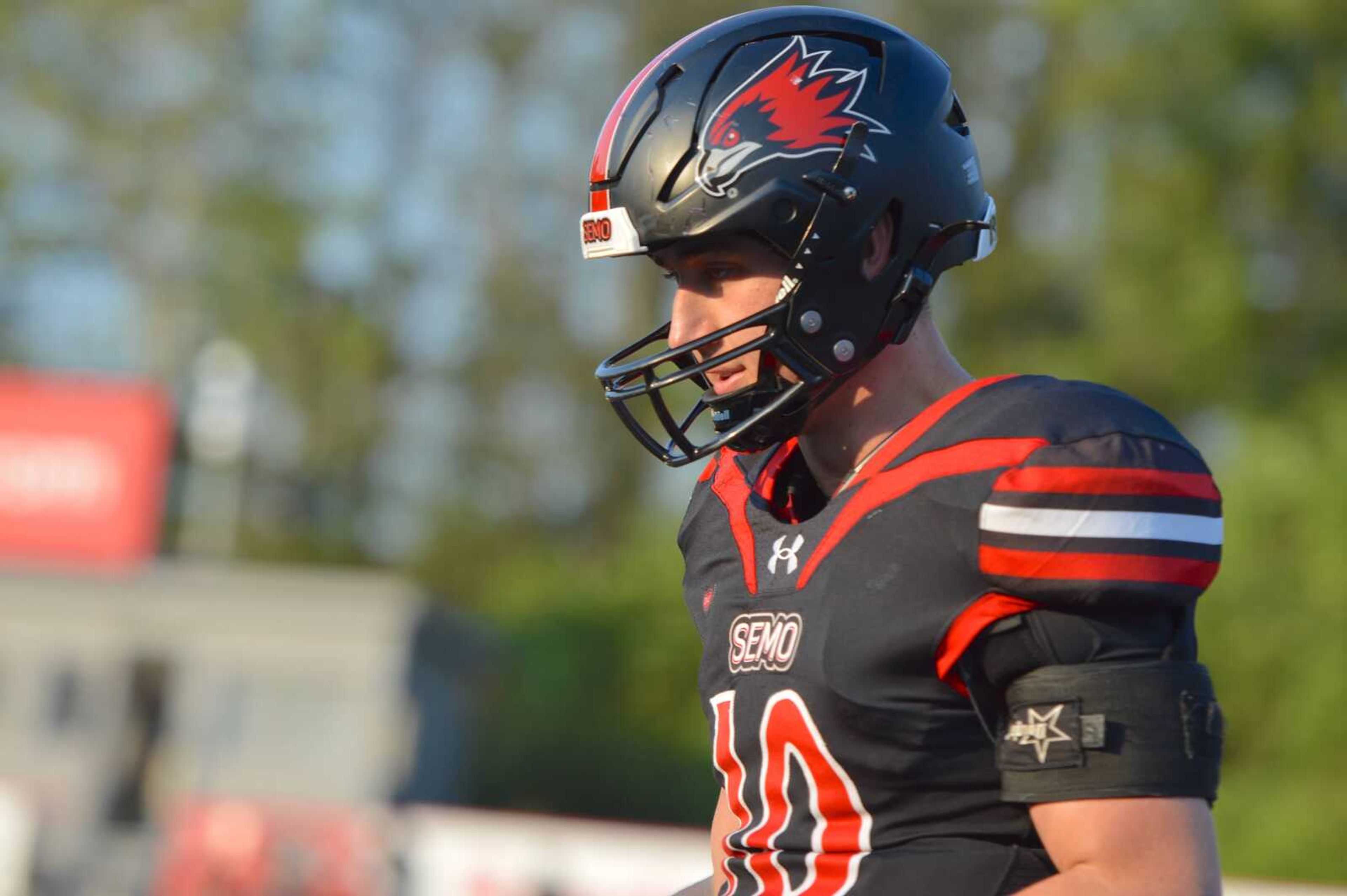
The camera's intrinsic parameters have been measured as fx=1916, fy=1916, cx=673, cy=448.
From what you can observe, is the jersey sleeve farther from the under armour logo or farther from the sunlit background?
the sunlit background

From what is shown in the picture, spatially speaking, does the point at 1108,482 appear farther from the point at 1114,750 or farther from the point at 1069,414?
the point at 1114,750

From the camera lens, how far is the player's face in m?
2.30

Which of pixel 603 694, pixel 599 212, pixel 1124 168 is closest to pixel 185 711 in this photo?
pixel 603 694

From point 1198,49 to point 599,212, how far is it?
16175 millimetres

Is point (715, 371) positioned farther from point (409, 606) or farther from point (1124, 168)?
point (1124, 168)

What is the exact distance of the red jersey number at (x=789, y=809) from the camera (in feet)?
6.97

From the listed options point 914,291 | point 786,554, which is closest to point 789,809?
point 786,554

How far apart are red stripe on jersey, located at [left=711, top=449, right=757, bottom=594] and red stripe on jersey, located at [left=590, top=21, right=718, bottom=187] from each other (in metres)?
0.41

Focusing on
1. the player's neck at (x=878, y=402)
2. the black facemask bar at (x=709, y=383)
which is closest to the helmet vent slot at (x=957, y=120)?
the player's neck at (x=878, y=402)

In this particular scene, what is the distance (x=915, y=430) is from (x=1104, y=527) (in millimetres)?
315

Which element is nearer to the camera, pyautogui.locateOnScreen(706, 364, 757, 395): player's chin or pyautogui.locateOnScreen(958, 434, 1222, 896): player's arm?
pyautogui.locateOnScreen(958, 434, 1222, 896): player's arm

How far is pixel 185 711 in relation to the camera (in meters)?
16.4

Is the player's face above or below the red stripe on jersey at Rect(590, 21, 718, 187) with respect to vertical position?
below

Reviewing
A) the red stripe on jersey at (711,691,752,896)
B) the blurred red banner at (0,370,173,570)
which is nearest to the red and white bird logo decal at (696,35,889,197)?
the red stripe on jersey at (711,691,752,896)
